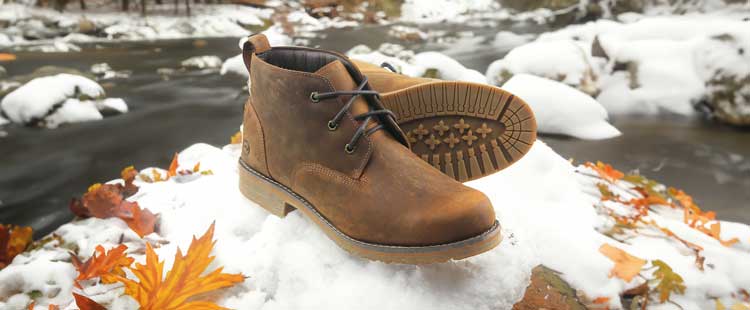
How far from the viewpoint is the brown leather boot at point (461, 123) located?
117 centimetres

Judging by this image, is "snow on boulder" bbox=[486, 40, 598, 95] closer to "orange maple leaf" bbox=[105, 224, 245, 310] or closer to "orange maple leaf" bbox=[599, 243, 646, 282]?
"orange maple leaf" bbox=[599, 243, 646, 282]

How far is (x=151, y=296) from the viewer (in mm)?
Answer: 945

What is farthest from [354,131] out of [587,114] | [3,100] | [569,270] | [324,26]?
[587,114]

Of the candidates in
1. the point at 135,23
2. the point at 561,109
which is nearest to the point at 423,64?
the point at 561,109

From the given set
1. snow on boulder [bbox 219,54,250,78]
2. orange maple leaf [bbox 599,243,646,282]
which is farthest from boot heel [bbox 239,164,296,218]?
snow on boulder [bbox 219,54,250,78]

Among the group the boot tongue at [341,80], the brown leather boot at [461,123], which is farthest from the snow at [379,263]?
the boot tongue at [341,80]

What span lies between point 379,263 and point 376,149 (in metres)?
0.28

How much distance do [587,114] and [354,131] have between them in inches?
146

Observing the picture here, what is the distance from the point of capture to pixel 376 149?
106cm

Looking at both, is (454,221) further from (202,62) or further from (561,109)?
(202,62)

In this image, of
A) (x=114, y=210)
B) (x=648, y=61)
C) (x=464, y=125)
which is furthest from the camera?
(x=648, y=61)

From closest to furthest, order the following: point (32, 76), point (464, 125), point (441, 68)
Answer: point (464, 125) < point (32, 76) < point (441, 68)

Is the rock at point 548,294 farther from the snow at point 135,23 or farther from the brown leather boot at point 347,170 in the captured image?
the snow at point 135,23

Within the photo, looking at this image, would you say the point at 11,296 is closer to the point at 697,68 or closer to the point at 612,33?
the point at 697,68
